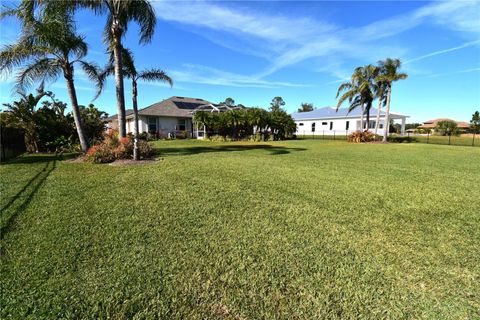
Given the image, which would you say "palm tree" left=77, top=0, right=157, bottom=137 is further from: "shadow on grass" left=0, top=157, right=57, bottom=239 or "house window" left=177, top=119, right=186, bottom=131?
"house window" left=177, top=119, right=186, bottom=131

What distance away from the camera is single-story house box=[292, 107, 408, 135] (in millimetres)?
33375

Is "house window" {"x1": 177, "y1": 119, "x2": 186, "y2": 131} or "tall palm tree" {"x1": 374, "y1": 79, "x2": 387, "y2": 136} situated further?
"house window" {"x1": 177, "y1": 119, "x2": 186, "y2": 131}

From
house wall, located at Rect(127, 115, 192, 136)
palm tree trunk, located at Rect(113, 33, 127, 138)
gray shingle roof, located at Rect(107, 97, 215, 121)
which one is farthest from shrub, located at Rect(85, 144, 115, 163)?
house wall, located at Rect(127, 115, 192, 136)

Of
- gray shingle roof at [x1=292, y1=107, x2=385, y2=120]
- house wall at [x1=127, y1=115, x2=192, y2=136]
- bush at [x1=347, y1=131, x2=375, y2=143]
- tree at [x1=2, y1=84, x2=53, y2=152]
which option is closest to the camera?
tree at [x1=2, y1=84, x2=53, y2=152]

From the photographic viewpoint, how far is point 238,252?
3170mm

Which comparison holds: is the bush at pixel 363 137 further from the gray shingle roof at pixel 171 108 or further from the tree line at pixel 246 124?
the gray shingle roof at pixel 171 108

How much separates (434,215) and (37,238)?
20.7 feet

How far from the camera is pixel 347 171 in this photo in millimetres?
8391

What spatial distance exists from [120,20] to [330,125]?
31.9 m

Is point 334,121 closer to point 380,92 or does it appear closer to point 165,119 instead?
point 380,92

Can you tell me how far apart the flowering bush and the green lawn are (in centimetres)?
368

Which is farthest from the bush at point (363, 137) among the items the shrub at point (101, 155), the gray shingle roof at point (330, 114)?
the shrub at point (101, 155)

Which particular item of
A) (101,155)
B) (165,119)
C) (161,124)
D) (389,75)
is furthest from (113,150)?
(389,75)

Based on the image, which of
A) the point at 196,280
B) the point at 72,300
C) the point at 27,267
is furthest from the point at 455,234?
the point at 27,267
